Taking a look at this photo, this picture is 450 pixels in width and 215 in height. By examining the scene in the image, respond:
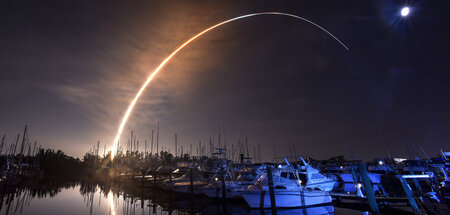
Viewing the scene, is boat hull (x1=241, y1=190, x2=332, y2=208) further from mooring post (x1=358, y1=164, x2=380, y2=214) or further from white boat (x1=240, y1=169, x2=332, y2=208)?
mooring post (x1=358, y1=164, x2=380, y2=214)

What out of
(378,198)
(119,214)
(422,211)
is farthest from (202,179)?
(422,211)

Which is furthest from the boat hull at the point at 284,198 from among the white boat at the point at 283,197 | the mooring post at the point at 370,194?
the mooring post at the point at 370,194

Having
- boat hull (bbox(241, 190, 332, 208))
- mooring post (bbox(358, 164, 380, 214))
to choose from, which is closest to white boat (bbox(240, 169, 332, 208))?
boat hull (bbox(241, 190, 332, 208))

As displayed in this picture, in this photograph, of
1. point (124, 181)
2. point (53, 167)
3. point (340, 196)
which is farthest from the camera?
point (53, 167)

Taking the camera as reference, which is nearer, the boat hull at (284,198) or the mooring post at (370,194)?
the mooring post at (370,194)

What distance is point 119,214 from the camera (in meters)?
20.8

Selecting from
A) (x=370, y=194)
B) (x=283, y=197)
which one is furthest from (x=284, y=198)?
(x=370, y=194)

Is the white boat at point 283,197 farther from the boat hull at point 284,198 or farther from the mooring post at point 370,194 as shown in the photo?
the mooring post at point 370,194

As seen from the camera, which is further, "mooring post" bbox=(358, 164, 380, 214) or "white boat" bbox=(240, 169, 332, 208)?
"white boat" bbox=(240, 169, 332, 208)

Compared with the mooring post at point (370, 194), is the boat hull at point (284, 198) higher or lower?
lower

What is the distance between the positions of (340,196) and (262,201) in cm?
1026

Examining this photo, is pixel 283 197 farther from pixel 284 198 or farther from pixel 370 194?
pixel 370 194

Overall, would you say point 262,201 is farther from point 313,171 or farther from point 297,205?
point 313,171

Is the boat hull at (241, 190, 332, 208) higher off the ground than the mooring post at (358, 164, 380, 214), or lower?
lower
